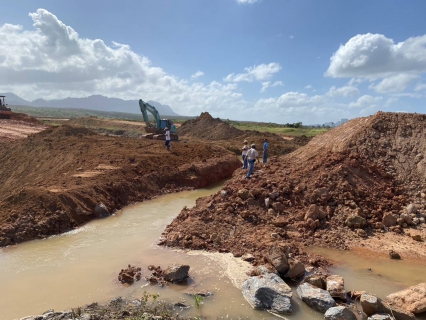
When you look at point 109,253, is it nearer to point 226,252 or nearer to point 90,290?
point 90,290

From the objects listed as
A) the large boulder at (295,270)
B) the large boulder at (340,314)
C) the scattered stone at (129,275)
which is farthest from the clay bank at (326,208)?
the scattered stone at (129,275)

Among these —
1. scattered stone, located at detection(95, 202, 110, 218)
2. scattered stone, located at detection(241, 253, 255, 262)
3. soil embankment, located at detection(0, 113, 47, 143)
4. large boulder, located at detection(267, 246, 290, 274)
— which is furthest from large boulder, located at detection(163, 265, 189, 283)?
soil embankment, located at detection(0, 113, 47, 143)

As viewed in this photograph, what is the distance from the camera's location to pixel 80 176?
14094 millimetres

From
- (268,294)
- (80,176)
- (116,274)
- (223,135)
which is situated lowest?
(116,274)

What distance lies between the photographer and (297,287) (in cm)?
677

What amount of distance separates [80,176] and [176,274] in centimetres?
887

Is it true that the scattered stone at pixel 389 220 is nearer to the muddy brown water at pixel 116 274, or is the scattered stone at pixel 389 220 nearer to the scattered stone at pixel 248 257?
the muddy brown water at pixel 116 274

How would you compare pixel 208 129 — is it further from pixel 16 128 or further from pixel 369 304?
pixel 369 304

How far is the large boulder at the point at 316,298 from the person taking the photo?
235 inches

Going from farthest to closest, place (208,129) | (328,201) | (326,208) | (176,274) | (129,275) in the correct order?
1. (208,129)
2. (328,201)
3. (326,208)
4. (129,275)
5. (176,274)

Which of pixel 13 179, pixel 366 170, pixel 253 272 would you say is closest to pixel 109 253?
pixel 253 272

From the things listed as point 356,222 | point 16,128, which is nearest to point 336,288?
point 356,222

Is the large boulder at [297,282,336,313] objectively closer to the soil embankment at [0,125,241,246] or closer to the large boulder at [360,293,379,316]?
the large boulder at [360,293,379,316]

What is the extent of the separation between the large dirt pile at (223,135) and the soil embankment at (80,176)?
33.1ft
